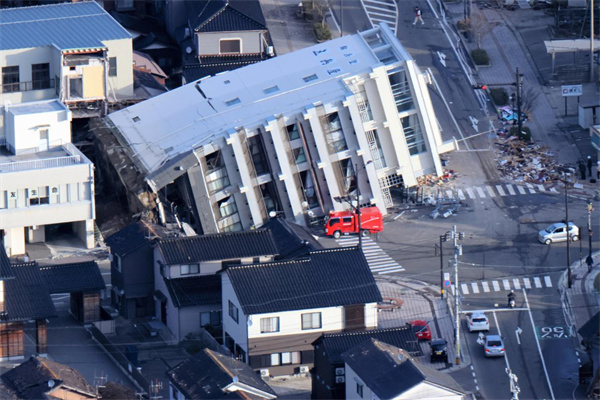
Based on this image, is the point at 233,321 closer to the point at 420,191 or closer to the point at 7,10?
the point at 420,191

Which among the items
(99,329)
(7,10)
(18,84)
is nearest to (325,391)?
(99,329)

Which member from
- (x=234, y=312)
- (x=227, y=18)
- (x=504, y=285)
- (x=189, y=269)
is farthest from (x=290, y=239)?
(x=227, y=18)

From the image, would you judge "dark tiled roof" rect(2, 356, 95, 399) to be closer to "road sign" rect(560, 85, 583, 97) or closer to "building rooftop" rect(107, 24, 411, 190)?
"building rooftop" rect(107, 24, 411, 190)

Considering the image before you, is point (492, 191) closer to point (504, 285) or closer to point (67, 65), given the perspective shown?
point (504, 285)

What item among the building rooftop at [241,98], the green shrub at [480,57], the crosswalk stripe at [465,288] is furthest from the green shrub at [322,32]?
the crosswalk stripe at [465,288]

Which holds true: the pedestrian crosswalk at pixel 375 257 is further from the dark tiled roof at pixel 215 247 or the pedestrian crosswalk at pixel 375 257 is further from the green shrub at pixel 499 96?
the green shrub at pixel 499 96
